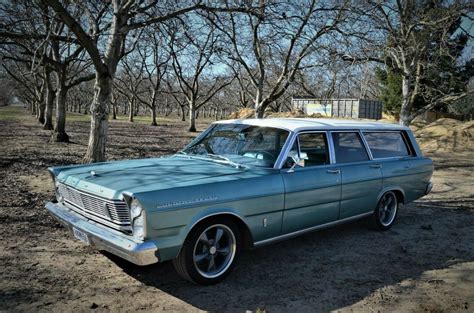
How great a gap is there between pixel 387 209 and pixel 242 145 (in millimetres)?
2863

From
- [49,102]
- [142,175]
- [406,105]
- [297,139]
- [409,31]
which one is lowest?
[142,175]

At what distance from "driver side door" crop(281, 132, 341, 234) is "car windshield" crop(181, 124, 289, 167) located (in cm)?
23

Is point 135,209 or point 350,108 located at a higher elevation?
point 350,108

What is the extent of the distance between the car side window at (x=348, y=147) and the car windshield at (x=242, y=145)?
91cm

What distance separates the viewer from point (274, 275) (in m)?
4.37

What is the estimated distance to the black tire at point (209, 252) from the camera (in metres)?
3.79

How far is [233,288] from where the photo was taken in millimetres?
4008

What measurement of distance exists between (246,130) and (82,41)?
524 cm

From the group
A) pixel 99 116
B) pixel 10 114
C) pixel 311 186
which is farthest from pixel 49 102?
pixel 10 114

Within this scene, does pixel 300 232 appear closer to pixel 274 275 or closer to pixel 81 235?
pixel 274 275

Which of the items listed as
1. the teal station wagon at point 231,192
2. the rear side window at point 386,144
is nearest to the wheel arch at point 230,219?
the teal station wagon at point 231,192

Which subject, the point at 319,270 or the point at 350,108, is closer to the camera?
the point at 319,270

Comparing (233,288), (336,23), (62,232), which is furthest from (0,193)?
(336,23)

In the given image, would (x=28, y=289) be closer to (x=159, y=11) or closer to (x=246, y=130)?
(x=246, y=130)
